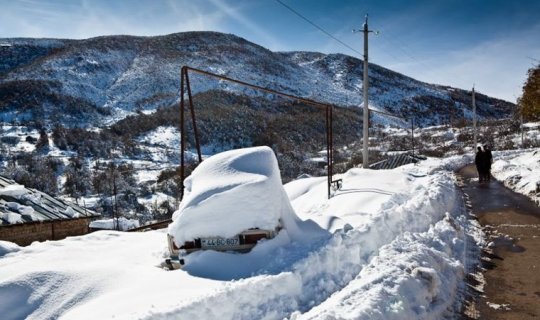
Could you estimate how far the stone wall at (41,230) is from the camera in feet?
35.4

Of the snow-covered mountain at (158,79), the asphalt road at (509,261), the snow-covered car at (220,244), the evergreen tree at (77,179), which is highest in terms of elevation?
the snow-covered mountain at (158,79)

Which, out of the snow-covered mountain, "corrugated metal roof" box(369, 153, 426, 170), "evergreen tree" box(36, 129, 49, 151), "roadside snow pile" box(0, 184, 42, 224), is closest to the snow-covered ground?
"roadside snow pile" box(0, 184, 42, 224)

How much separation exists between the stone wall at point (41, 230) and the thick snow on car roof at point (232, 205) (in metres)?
6.78

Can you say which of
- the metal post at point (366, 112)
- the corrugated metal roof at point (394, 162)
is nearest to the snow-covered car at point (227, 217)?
the metal post at point (366, 112)

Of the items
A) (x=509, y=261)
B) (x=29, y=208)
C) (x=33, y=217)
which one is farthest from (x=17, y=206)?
(x=509, y=261)

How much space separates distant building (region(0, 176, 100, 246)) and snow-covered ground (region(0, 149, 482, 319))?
4.02m

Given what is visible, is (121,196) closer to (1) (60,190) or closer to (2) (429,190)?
(1) (60,190)

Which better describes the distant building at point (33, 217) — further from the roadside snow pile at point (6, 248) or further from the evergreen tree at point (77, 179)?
the evergreen tree at point (77, 179)

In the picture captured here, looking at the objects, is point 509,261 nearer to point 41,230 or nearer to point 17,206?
point 41,230

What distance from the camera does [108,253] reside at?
7.09m

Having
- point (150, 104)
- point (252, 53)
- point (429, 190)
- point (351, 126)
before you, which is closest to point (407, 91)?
point (252, 53)

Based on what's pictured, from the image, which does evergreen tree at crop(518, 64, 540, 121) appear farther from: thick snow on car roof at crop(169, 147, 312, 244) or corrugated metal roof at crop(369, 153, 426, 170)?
thick snow on car roof at crop(169, 147, 312, 244)

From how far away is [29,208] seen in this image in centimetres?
1201

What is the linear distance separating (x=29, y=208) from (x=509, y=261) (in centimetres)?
1237
